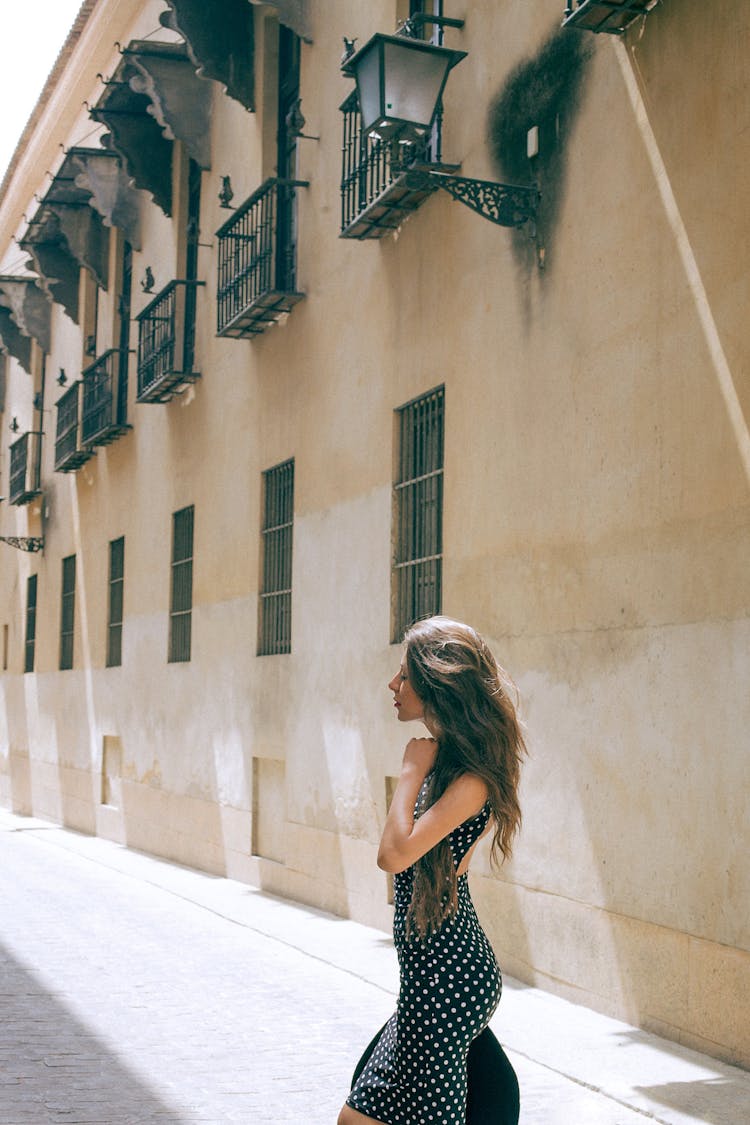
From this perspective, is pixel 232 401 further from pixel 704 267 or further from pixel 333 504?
pixel 704 267

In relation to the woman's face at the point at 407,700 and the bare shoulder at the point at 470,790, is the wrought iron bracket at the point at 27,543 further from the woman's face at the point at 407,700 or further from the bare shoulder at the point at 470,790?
the bare shoulder at the point at 470,790

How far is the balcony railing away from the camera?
9.66 metres

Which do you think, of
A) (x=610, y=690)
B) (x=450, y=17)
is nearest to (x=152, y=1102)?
(x=610, y=690)

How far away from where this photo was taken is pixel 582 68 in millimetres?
8016

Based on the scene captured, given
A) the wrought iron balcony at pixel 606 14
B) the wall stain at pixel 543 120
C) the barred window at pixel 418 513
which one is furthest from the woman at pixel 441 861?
the barred window at pixel 418 513

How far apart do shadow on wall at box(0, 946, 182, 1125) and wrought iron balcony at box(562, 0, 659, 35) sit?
5.06 metres

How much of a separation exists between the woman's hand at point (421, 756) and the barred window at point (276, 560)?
938 centimetres

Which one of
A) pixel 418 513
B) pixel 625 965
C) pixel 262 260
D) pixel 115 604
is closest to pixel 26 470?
pixel 115 604

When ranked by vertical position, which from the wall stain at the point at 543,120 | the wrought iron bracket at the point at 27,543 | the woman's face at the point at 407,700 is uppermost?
the wall stain at the point at 543,120

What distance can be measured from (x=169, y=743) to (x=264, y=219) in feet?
19.8

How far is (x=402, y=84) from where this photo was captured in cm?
842

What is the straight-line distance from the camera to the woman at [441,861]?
10.8 feet

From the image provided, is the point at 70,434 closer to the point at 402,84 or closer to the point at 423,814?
the point at 402,84

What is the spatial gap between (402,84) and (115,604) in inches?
487
